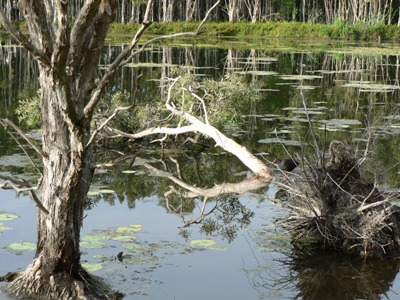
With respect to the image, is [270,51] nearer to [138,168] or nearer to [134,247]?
[138,168]

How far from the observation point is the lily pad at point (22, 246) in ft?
22.8

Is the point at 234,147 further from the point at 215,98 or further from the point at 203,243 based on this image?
the point at 203,243

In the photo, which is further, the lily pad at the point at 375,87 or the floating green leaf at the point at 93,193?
the lily pad at the point at 375,87

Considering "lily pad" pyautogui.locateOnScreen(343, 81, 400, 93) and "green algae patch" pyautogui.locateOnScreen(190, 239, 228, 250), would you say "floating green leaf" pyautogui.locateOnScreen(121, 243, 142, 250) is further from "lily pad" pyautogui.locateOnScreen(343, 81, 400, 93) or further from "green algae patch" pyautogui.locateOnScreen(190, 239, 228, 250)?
"lily pad" pyautogui.locateOnScreen(343, 81, 400, 93)

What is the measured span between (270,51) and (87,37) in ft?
103

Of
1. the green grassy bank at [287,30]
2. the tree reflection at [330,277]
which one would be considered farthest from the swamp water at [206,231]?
the green grassy bank at [287,30]

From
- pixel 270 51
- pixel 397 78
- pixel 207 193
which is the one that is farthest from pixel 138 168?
pixel 270 51

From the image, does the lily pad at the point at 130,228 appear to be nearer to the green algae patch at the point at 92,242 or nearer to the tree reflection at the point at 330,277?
the green algae patch at the point at 92,242

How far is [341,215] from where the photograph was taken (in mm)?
7270

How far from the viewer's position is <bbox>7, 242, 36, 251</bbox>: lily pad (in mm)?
6955

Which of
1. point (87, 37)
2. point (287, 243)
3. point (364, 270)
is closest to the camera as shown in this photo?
point (87, 37)

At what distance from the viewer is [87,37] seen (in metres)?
5.23

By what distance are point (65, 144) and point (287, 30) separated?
43.1 meters

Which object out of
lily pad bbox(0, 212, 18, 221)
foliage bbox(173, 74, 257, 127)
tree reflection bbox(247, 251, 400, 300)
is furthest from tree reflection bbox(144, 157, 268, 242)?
lily pad bbox(0, 212, 18, 221)
